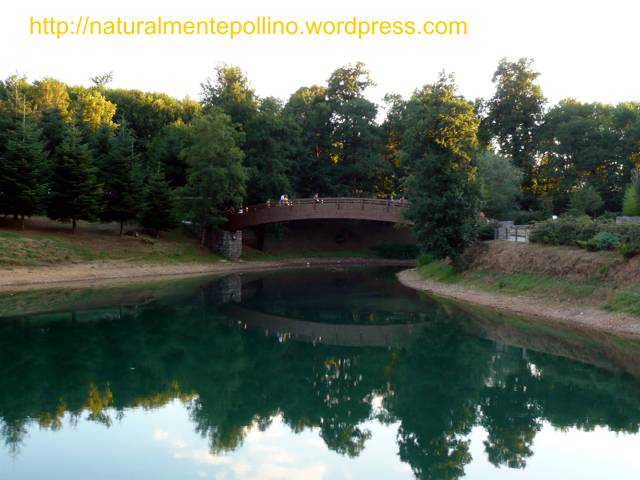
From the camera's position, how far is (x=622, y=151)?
187 feet

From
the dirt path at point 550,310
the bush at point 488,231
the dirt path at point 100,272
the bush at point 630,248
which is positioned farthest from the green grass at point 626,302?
the dirt path at point 100,272

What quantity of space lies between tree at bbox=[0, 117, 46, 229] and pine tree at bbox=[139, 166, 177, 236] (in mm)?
8343

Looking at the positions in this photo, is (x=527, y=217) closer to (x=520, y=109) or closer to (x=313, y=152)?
(x=520, y=109)

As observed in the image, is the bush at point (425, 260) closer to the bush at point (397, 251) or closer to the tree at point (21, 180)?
the bush at point (397, 251)

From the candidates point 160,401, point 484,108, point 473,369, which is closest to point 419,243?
point 473,369

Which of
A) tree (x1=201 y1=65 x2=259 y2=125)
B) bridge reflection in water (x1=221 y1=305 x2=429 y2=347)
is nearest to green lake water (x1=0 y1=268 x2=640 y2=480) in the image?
bridge reflection in water (x1=221 y1=305 x2=429 y2=347)

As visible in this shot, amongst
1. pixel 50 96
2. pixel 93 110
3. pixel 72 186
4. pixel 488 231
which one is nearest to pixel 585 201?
pixel 488 231

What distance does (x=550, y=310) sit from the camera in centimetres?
2719

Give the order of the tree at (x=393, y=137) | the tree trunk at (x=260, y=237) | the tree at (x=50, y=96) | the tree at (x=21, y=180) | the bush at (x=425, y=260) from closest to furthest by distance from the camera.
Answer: the tree at (x=21, y=180) → the bush at (x=425, y=260) → the tree trunk at (x=260, y=237) → the tree at (x=50, y=96) → the tree at (x=393, y=137)

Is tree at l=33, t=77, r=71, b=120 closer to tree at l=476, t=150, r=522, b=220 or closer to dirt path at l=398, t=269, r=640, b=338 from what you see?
tree at l=476, t=150, r=522, b=220

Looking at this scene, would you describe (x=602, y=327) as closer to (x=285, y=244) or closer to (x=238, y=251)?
(x=238, y=251)

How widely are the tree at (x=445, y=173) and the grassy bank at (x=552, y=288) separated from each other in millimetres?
2220

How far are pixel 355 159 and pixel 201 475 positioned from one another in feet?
182

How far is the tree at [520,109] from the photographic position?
65250 millimetres
